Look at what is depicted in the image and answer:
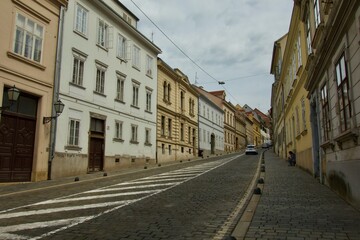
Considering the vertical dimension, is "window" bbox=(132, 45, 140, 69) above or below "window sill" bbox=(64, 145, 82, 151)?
above

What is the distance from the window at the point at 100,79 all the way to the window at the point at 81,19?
2360mm

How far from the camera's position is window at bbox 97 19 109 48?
73.7ft

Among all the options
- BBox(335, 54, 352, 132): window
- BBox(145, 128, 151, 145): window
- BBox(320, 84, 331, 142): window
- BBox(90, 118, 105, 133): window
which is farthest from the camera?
BBox(145, 128, 151, 145): window

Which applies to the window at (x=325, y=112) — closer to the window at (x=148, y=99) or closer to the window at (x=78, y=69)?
the window at (x=78, y=69)

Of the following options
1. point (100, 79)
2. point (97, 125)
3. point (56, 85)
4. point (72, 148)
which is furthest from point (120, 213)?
point (100, 79)

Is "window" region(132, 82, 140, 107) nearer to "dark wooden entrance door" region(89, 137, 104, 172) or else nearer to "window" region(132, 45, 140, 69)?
"window" region(132, 45, 140, 69)

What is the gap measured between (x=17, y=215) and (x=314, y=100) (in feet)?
35.2

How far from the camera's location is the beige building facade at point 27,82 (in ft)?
48.8

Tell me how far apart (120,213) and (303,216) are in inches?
154

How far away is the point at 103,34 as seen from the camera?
2298cm

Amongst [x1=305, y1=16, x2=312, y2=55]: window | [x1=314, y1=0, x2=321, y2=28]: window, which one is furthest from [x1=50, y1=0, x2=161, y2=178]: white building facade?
[x1=314, y1=0, x2=321, y2=28]: window

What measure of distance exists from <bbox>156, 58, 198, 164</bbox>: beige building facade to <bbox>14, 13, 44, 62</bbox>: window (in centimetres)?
1559

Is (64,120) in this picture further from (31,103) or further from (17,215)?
(17,215)

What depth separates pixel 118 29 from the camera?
24672mm
